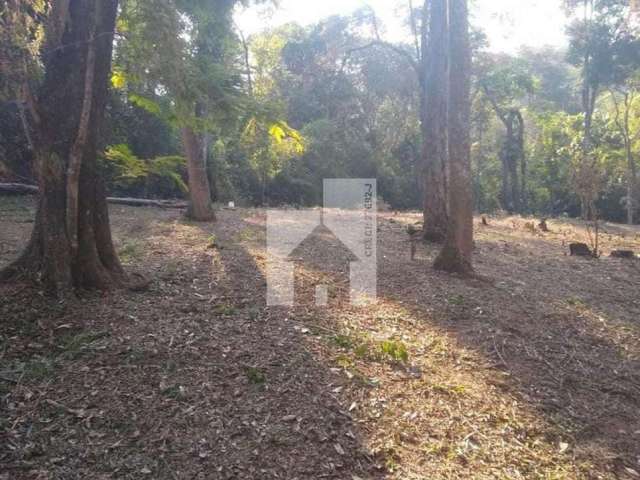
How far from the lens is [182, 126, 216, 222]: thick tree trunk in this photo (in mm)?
8820

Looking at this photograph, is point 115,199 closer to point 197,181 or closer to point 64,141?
point 197,181

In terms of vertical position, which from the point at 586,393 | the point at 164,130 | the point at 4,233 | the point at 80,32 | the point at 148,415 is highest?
the point at 164,130

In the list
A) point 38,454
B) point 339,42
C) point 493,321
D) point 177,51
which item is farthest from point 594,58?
point 38,454

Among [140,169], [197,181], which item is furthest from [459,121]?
[140,169]

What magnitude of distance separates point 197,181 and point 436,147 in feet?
14.6

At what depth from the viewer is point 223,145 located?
658 inches

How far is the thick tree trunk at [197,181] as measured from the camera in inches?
347

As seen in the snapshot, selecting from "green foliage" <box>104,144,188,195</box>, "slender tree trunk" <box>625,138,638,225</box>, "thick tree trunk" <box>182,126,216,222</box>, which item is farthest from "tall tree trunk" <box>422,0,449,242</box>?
"slender tree trunk" <box>625,138,638,225</box>

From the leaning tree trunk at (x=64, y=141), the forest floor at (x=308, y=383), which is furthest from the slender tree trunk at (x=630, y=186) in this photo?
the leaning tree trunk at (x=64, y=141)

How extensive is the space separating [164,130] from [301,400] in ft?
42.3

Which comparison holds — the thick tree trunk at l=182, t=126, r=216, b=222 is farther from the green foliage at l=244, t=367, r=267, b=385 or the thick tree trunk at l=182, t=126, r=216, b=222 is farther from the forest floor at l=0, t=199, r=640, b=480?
the green foliage at l=244, t=367, r=267, b=385

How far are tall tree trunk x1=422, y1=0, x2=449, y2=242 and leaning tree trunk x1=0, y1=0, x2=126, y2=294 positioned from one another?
5.71 metres

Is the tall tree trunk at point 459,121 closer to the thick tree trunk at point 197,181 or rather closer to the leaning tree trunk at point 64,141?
the leaning tree trunk at point 64,141

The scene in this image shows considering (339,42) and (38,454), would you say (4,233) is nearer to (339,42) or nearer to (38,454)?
(38,454)
